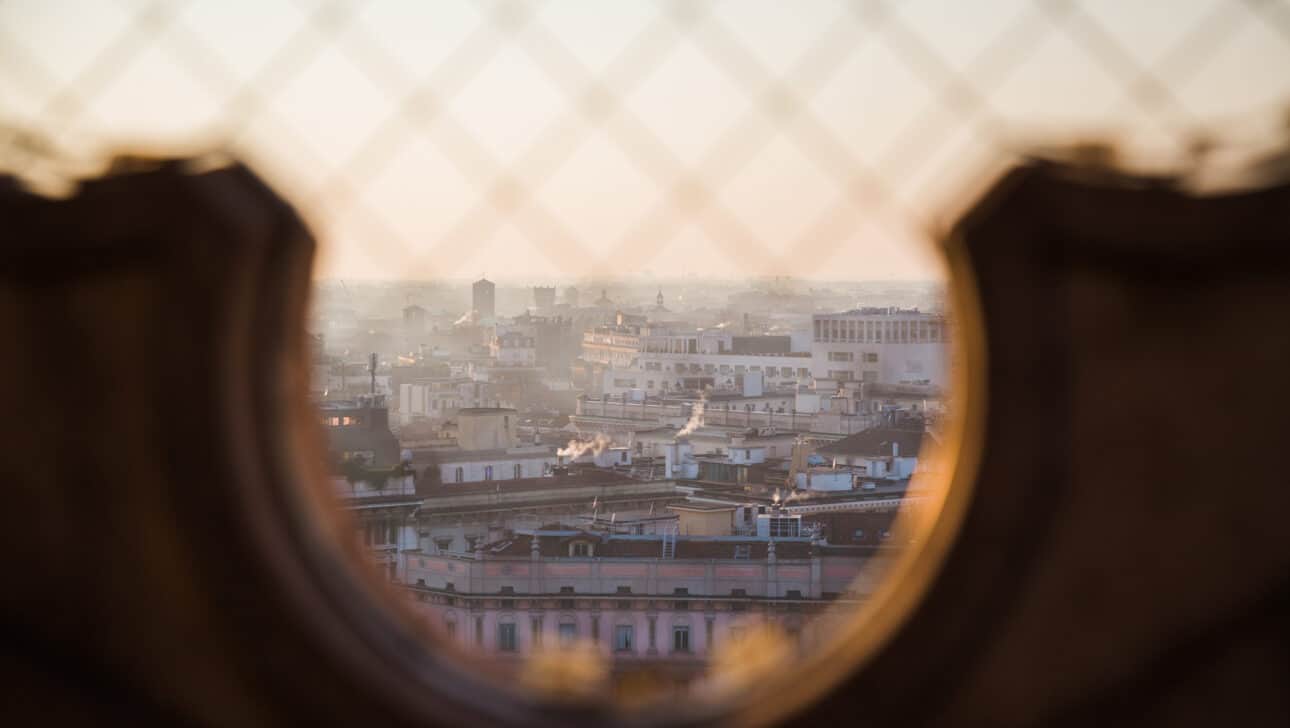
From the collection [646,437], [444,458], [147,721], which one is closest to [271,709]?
[147,721]

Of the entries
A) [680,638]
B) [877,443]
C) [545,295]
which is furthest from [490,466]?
[545,295]

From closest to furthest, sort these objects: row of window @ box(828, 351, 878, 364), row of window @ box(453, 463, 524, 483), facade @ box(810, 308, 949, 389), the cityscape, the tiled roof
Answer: the cityscape
the tiled roof
row of window @ box(453, 463, 524, 483)
facade @ box(810, 308, 949, 389)
row of window @ box(828, 351, 878, 364)

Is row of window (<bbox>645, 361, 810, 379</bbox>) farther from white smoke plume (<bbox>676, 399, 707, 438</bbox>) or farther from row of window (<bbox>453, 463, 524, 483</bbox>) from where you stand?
row of window (<bbox>453, 463, 524, 483</bbox>)

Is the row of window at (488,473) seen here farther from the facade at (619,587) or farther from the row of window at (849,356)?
the row of window at (849,356)

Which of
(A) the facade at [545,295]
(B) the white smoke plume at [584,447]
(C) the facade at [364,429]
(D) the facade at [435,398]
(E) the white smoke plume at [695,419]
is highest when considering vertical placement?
(E) the white smoke plume at [695,419]

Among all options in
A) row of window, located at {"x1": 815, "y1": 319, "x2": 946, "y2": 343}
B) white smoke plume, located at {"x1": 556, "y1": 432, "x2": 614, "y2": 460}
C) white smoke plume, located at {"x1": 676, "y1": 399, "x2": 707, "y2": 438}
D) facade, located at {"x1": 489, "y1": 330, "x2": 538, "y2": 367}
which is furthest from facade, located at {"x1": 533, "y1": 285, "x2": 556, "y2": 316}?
row of window, located at {"x1": 815, "y1": 319, "x2": 946, "y2": 343}

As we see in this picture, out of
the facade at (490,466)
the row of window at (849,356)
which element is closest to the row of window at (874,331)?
the row of window at (849,356)
